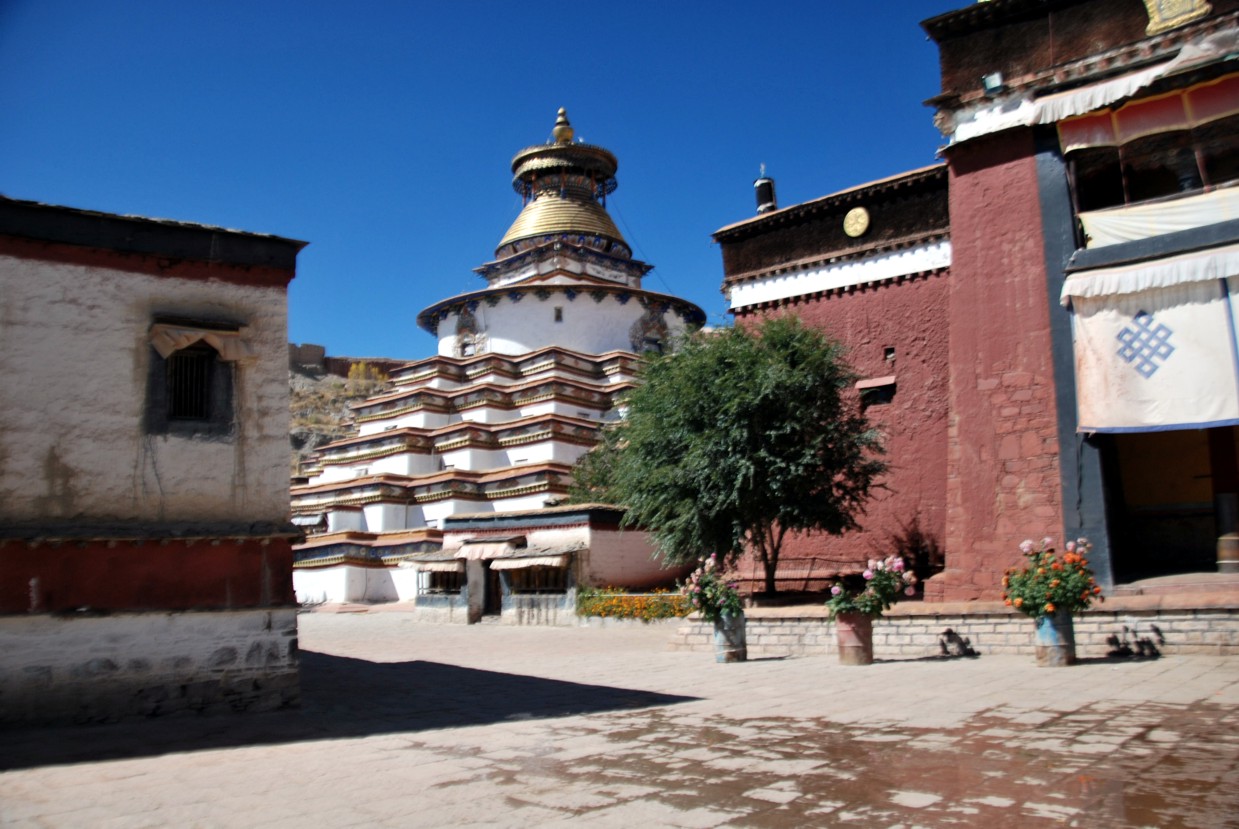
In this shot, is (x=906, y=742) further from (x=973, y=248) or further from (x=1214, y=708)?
(x=973, y=248)

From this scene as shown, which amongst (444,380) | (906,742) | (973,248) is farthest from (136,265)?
(444,380)

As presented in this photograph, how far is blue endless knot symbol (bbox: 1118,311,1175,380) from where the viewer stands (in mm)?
14117

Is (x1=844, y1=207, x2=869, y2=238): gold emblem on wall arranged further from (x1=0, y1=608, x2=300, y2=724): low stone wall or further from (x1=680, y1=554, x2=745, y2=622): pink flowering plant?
(x1=0, y1=608, x2=300, y2=724): low stone wall

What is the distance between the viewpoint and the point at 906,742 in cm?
707

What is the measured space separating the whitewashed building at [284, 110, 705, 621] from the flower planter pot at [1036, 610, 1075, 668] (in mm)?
13119

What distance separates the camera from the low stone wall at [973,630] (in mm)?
11391

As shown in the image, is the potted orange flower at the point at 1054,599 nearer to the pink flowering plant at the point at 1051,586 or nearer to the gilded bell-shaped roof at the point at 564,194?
the pink flowering plant at the point at 1051,586

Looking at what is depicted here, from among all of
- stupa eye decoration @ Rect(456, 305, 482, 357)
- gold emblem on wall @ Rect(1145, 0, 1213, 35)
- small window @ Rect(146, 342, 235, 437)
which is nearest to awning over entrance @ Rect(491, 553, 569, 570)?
small window @ Rect(146, 342, 235, 437)

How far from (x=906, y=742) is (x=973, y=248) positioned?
11.4 meters

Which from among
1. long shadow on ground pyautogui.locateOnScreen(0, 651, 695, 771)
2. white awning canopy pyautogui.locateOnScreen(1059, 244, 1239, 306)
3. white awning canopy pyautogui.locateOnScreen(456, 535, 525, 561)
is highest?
white awning canopy pyautogui.locateOnScreen(1059, 244, 1239, 306)

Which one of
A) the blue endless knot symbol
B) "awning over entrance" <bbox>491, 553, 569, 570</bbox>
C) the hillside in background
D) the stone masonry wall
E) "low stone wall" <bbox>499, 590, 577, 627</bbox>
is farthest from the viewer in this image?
the hillside in background

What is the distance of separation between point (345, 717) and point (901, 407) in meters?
13.4

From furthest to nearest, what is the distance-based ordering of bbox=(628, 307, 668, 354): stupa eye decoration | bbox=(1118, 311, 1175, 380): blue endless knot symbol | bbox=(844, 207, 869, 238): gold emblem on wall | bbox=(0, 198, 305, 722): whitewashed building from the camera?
bbox=(628, 307, 668, 354): stupa eye decoration
bbox=(844, 207, 869, 238): gold emblem on wall
bbox=(1118, 311, 1175, 380): blue endless knot symbol
bbox=(0, 198, 305, 722): whitewashed building

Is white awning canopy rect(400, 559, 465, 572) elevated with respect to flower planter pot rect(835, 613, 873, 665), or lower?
elevated
